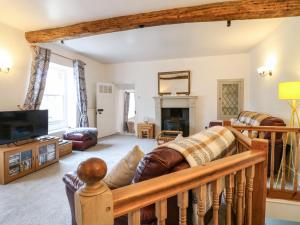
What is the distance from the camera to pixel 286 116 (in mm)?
3432

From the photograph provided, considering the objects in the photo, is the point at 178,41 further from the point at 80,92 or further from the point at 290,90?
the point at 80,92

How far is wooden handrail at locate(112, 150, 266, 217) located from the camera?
0.65m

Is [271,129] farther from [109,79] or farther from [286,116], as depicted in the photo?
[109,79]

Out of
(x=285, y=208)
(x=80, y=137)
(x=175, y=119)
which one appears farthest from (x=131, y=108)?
(x=285, y=208)

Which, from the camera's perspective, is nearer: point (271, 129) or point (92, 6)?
point (271, 129)

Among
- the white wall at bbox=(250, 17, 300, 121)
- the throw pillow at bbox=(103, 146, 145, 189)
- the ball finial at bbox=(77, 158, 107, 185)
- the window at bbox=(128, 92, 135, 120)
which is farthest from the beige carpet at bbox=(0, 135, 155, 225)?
the window at bbox=(128, 92, 135, 120)

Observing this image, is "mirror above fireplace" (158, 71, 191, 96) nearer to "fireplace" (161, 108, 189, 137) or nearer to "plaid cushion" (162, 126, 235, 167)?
"fireplace" (161, 108, 189, 137)

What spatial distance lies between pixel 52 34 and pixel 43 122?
5.71 feet

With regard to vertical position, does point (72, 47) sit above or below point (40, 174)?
above

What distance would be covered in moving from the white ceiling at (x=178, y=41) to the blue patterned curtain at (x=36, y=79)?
785 mm

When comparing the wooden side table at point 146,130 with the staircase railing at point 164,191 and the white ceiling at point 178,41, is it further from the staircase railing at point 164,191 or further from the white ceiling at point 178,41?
the staircase railing at point 164,191

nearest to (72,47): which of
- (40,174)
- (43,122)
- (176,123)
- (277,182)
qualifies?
(43,122)

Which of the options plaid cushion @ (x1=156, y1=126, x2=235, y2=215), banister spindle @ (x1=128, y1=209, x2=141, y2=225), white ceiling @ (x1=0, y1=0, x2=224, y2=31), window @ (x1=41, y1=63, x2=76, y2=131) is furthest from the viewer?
window @ (x1=41, y1=63, x2=76, y2=131)

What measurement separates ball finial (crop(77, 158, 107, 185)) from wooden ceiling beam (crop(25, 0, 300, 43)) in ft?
9.76
